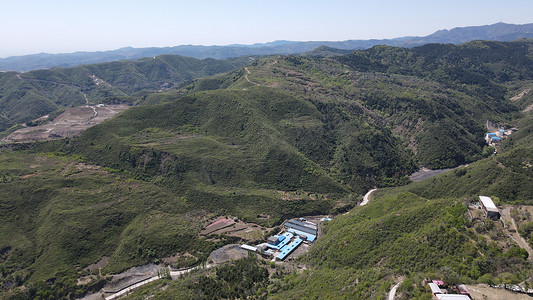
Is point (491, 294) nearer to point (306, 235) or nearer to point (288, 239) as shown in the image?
point (306, 235)

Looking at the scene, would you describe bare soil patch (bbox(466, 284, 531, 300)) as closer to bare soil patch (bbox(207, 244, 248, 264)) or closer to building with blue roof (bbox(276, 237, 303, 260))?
building with blue roof (bbox(276, 237, 303, 260))

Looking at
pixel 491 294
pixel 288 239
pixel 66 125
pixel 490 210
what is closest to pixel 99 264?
pixel 288 239

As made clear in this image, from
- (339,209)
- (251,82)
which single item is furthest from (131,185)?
(251,82)

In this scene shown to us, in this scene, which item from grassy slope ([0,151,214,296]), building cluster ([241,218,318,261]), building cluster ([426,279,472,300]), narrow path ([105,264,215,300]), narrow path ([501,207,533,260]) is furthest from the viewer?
building cluster ([241,218,318,261])

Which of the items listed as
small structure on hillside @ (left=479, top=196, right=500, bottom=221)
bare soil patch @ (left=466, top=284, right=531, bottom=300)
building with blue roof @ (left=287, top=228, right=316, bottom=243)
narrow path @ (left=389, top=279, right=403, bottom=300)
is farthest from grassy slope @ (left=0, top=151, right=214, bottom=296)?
small structure on hillside @ (left=479, top=196, right=500, bottom=221)

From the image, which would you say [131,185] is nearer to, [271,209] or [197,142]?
[197,142]

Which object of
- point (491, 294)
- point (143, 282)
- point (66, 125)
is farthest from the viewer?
point (66, 125)
